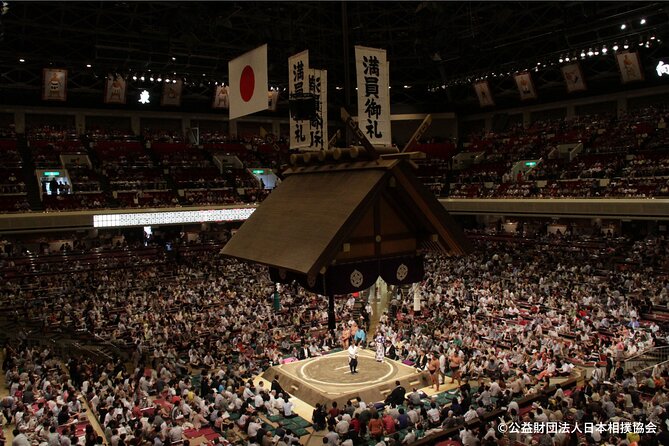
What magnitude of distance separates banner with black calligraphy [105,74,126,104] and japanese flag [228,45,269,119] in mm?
21090

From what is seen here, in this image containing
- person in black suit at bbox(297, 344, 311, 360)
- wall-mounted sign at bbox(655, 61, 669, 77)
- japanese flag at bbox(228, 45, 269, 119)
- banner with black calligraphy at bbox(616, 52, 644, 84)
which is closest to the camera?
japanese flag at bbox(228, 45, 269, 119)

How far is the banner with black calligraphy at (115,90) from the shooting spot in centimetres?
2564

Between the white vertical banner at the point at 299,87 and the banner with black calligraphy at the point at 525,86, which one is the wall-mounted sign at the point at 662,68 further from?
the white vertical banner at the point at 299,87

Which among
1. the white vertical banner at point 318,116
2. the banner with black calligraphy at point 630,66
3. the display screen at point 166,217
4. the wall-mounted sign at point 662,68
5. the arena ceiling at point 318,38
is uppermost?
the arena ceiling at point 318,38

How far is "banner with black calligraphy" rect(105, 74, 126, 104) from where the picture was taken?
25.6 meters

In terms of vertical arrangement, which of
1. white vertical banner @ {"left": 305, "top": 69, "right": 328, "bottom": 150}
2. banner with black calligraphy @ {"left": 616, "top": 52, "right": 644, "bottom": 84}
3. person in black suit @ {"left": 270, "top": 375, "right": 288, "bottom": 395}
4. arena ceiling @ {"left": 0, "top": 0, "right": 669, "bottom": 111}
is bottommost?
person in black suit @ {"left": 270, "top": 375, "right": 288, "bottom": 395}

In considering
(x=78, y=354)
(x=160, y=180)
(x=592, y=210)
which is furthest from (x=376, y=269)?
(x=160, y=180)

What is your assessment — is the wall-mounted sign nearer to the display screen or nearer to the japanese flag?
the display screen

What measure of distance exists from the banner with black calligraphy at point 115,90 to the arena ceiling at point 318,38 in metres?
1.46

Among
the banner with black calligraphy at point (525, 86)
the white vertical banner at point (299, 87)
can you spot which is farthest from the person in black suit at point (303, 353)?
the banner with black calligraphy at point (525, 86)

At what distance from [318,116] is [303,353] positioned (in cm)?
813

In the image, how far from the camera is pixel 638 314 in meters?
14.3

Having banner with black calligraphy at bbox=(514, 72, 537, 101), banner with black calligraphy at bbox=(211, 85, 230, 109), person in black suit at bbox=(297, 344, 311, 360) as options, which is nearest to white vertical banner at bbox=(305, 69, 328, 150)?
person in black suit at bbox=(297, 344, 311, 360)

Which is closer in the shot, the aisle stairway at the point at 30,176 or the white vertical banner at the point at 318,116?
the white vertical banner at the point at 318,116
